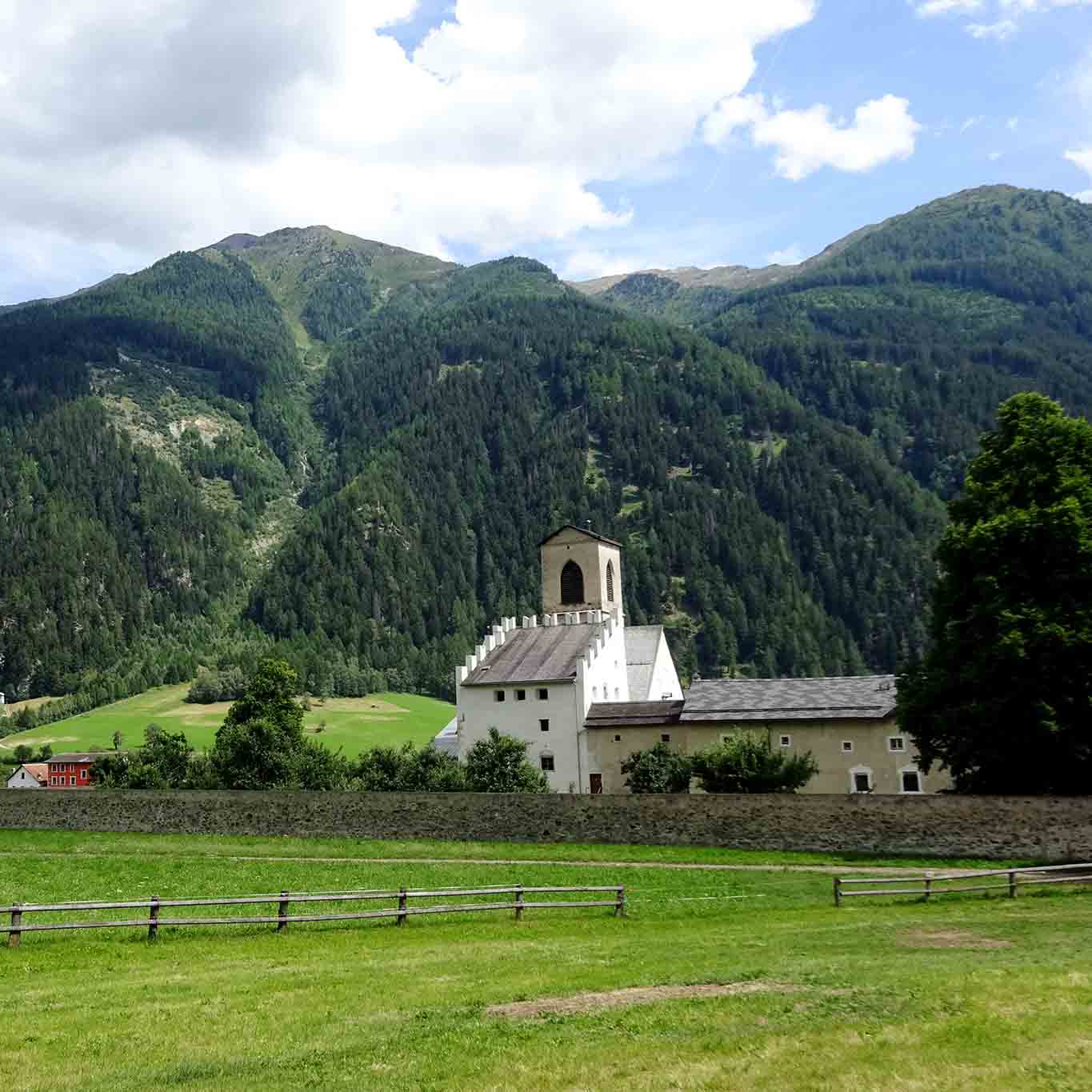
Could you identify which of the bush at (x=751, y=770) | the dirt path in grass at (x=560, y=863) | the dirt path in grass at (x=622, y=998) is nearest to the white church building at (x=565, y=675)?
the bush at (x=751, y=770)

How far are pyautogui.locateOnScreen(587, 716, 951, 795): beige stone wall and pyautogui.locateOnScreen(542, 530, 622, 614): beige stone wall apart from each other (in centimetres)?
2248

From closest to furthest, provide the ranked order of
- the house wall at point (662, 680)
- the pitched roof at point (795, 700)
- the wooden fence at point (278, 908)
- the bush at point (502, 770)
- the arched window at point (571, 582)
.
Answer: the wooden fence at point (278, 908) → the bush at point (502, 770) → the pitched roof at point (795, 700) → the house wall at point (662, 680) → the arched window at point (571, 582)

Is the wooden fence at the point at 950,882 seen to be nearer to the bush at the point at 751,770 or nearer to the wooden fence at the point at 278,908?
A: the wooden fence at the point at 278,908

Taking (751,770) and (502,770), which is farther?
(502,770)

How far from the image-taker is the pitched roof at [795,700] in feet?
202

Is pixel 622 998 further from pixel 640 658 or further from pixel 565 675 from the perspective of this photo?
pixel 640 658

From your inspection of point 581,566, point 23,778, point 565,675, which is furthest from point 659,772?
point 23,778

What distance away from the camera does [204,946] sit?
Result: 24.2 m

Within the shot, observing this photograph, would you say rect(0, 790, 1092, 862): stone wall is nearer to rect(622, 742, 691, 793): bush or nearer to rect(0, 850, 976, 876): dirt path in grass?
rect(0, 850, 976, 876): dirt path in grass

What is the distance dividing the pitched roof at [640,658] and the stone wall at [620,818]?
32899mm

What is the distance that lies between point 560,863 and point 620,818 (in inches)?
202

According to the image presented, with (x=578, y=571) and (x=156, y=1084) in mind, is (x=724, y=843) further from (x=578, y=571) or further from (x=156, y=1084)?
(x=578, y=571)

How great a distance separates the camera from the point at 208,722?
536ft

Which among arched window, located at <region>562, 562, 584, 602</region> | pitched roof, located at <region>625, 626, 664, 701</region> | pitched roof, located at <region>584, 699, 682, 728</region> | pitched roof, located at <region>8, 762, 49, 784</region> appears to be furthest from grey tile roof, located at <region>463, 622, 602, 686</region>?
pitched roof, located at <region>8, 762, 49, 784</region>
